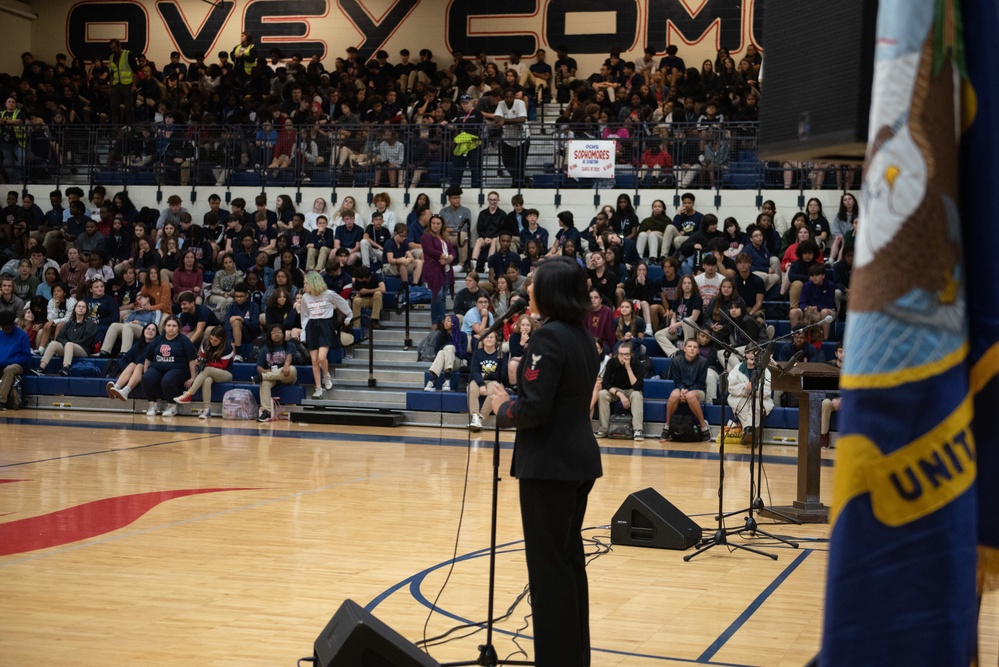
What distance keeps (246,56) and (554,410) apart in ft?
73.6

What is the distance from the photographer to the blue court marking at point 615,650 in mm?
4934

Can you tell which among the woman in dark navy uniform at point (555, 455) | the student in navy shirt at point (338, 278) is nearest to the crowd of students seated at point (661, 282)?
the student in navy shirt at point (338, 278)

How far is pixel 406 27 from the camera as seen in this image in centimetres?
2555

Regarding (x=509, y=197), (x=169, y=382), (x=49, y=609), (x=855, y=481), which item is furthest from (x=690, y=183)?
(x=855, y=481)

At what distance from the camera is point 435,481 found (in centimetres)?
1046

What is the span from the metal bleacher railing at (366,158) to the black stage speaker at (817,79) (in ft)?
54.3

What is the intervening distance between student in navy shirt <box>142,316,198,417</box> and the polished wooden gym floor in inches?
149

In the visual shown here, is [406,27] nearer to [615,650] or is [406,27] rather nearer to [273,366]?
[273,366]

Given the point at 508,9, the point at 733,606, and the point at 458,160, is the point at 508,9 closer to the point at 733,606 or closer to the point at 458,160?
the point at 458,160

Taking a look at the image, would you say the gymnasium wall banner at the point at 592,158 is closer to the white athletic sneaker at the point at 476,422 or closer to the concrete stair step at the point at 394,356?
the concrete stair step at the point at 394,356

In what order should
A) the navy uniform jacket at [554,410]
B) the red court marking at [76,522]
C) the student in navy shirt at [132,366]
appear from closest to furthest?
the navy uniform jacket at [554,410]
the red court marking at [76,522]
the student in navy shirt at [132,366]

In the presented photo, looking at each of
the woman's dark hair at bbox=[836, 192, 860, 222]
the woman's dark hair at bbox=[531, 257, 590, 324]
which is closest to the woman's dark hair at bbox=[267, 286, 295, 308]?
the woman's dark hair at bbox=[836, 192, 860, 222]

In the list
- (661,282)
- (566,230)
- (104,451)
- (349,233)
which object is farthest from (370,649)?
(349,233)

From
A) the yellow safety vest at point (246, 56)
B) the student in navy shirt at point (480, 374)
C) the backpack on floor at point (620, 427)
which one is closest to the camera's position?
the backpack on floor at point (620, 427)
